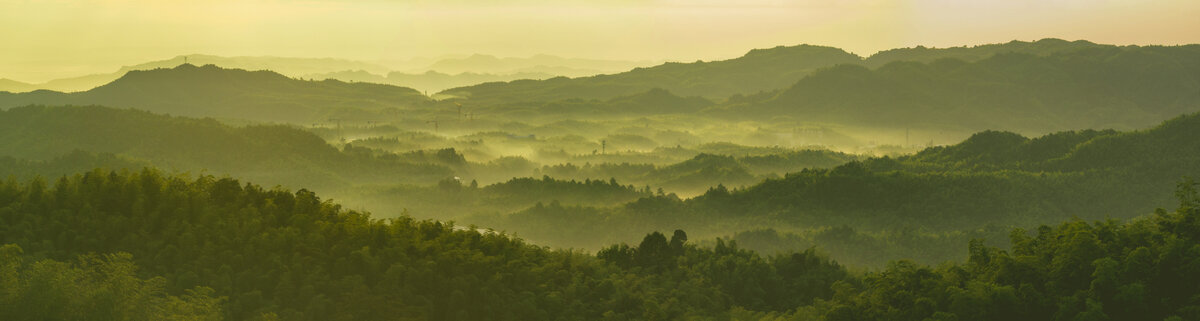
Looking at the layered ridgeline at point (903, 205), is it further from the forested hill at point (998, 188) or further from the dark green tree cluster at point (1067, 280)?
the dark green tree cluster at point (1067, 280)

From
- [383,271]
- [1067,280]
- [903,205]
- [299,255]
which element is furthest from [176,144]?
[1067,280]

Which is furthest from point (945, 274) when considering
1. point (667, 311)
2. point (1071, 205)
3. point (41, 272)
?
point (1071, 205)

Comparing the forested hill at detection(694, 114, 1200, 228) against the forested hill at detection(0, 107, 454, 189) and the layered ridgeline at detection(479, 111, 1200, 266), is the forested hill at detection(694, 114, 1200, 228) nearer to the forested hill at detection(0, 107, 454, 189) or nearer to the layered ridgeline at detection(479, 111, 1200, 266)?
the layered ridgeline at detection(479, 111, 1200, 266)

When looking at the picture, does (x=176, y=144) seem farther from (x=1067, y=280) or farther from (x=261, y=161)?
(x=1067, y=280)

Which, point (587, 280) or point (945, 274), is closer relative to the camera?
point (945, 274)

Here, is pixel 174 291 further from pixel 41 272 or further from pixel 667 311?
pixel 667 311

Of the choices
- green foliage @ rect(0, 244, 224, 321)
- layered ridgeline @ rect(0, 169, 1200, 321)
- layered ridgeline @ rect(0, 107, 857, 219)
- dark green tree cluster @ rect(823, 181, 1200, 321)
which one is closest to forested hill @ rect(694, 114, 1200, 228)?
layered ridgeline @ rect(0, 107, 857, 219)
